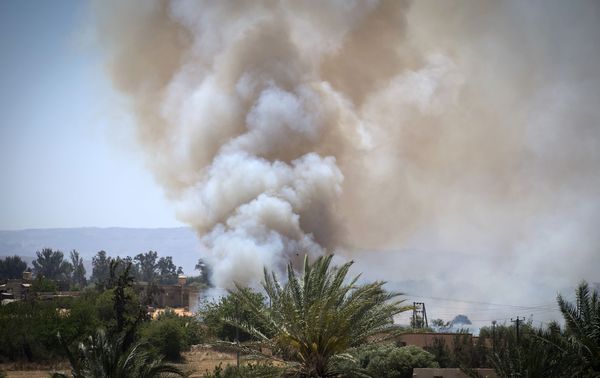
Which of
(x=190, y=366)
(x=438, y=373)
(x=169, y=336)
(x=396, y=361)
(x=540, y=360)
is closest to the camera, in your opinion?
(x=540, y=360)

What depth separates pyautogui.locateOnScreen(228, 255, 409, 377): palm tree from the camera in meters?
21.7

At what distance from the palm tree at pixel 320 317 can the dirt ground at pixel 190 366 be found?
1515 cm

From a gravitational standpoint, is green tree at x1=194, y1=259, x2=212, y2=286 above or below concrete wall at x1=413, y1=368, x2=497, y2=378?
above

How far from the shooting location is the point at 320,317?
21.3 meters

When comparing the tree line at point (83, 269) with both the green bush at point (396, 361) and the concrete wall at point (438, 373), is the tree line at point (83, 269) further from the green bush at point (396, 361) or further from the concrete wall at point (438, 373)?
the concrete wall at point (438, 373)

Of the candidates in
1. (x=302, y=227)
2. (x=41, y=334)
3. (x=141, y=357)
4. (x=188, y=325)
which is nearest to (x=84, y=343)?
(x=141, y=357)

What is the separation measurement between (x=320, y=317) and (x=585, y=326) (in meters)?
8.18

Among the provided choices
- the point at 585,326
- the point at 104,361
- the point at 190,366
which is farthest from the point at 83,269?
the point at 585,326

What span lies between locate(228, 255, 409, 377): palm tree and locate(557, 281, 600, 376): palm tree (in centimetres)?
534

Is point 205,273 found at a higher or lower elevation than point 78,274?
lower

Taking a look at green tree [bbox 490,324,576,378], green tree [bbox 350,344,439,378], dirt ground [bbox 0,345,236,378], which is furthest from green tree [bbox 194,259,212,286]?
green tree [bbox 490,324,576,378]

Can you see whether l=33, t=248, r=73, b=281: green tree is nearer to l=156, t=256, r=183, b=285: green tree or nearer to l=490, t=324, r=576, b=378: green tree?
l=156, t=256, r=183, b=285: green tree

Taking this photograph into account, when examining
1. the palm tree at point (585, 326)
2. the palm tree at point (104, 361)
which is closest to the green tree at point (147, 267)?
the palm tree at point (104, 361)

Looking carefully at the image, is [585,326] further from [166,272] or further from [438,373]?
[166,272]
